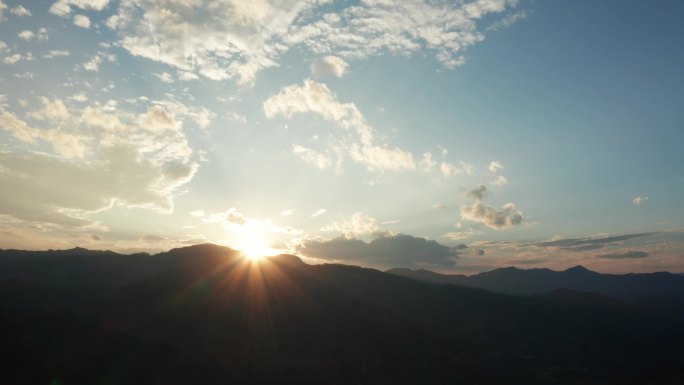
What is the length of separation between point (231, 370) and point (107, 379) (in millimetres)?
38513

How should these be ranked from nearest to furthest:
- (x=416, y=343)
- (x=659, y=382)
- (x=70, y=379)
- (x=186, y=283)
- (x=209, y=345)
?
1. (x=70, y=379)
2. (x=659, y=382)
3. (x=209, y=345)
4. (x=416, y=343)
5. (x=186, y=283)

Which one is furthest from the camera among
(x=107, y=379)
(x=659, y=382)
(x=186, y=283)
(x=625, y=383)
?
(x=186, y=283)

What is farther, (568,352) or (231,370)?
(568,352)

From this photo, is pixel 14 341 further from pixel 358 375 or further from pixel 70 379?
pixel 358 375

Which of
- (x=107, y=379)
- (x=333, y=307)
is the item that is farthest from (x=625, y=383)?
(x=107, y=379)

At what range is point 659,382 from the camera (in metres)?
110

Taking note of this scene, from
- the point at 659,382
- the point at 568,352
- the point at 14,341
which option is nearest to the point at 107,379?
the point at 14,341

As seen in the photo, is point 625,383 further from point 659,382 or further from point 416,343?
point 416,343

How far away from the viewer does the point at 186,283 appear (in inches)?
7156

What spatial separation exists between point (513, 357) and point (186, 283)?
14342cm

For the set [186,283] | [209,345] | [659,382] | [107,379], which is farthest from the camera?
[186,283]

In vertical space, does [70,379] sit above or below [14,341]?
below

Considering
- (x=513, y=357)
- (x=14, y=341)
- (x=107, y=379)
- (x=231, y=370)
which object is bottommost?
(x=513, y=357)

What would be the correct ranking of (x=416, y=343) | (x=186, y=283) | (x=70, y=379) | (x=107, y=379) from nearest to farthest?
(x=70, y=379) < (x=107, y=379) < (x=416, y=343) < (x=186, y=283)
